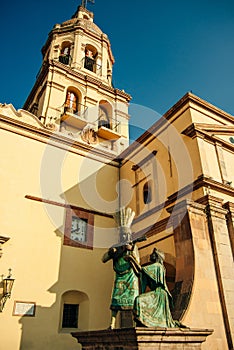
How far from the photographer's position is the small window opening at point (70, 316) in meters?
12.4

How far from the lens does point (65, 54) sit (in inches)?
946

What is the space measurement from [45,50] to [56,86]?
7.73m

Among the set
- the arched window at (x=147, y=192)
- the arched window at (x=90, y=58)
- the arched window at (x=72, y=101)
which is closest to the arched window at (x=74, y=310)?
the arched window at (x=147, y=192)

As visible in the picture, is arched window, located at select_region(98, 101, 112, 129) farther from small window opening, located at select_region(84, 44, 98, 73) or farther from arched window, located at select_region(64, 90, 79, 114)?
small window opening, located at select_region(84, 44, 98, 73)

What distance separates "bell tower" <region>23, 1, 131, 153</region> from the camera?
745 inches

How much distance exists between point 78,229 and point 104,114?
1051cm

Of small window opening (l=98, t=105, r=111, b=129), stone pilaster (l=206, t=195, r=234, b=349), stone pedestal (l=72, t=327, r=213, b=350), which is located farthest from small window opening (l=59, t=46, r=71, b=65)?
stone pedestal (l=72, t=327, r=213, b=350)

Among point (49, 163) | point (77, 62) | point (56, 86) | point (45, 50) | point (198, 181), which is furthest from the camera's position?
point (45, 50)

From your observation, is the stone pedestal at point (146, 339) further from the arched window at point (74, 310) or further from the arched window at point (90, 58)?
the arched window at point (90, 58)

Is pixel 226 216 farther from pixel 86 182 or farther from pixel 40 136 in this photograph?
pixel 40 136

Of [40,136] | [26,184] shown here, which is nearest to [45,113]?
[40,136]

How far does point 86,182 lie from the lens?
611 inches

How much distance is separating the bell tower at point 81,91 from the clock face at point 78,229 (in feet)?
16.8

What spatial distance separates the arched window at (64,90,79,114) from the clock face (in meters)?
8.06
